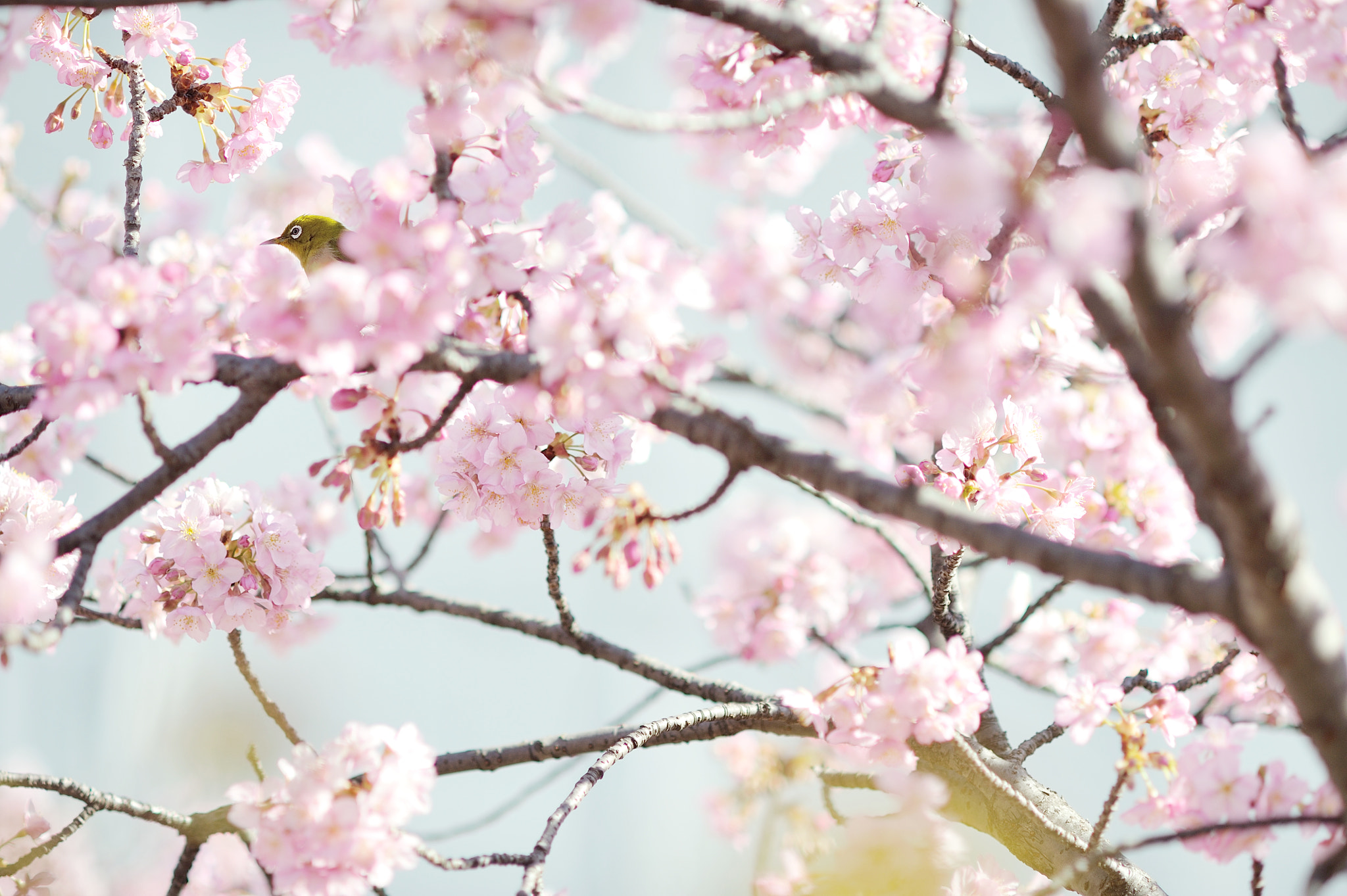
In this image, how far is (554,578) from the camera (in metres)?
2.16

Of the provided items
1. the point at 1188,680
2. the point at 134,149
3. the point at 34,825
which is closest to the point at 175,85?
the point at 134,149

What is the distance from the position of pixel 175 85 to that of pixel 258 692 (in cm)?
163

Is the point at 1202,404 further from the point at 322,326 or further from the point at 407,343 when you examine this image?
the point at 322,326

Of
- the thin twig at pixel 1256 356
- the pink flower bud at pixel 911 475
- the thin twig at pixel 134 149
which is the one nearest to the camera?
the thin twig at pixel 1256 356

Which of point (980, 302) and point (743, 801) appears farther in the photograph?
point (743, 801)

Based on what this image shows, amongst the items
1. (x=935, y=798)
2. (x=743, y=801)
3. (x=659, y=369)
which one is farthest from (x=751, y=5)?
(x=743, y=801)

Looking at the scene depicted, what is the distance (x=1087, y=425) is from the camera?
300 centimetres

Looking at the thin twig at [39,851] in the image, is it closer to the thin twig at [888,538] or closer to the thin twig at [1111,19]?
the thin twig at [888,538]

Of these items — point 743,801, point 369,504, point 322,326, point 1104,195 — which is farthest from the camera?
point 743,801

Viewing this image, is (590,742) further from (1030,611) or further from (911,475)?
(1030,611)

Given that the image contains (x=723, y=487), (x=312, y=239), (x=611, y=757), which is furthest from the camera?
(x=312, y=239)

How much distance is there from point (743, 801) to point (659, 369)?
4281mm

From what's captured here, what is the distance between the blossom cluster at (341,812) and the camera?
1.49 metres

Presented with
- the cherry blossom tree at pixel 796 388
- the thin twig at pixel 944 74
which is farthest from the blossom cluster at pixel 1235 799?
the thin twig at pixel 944 74
